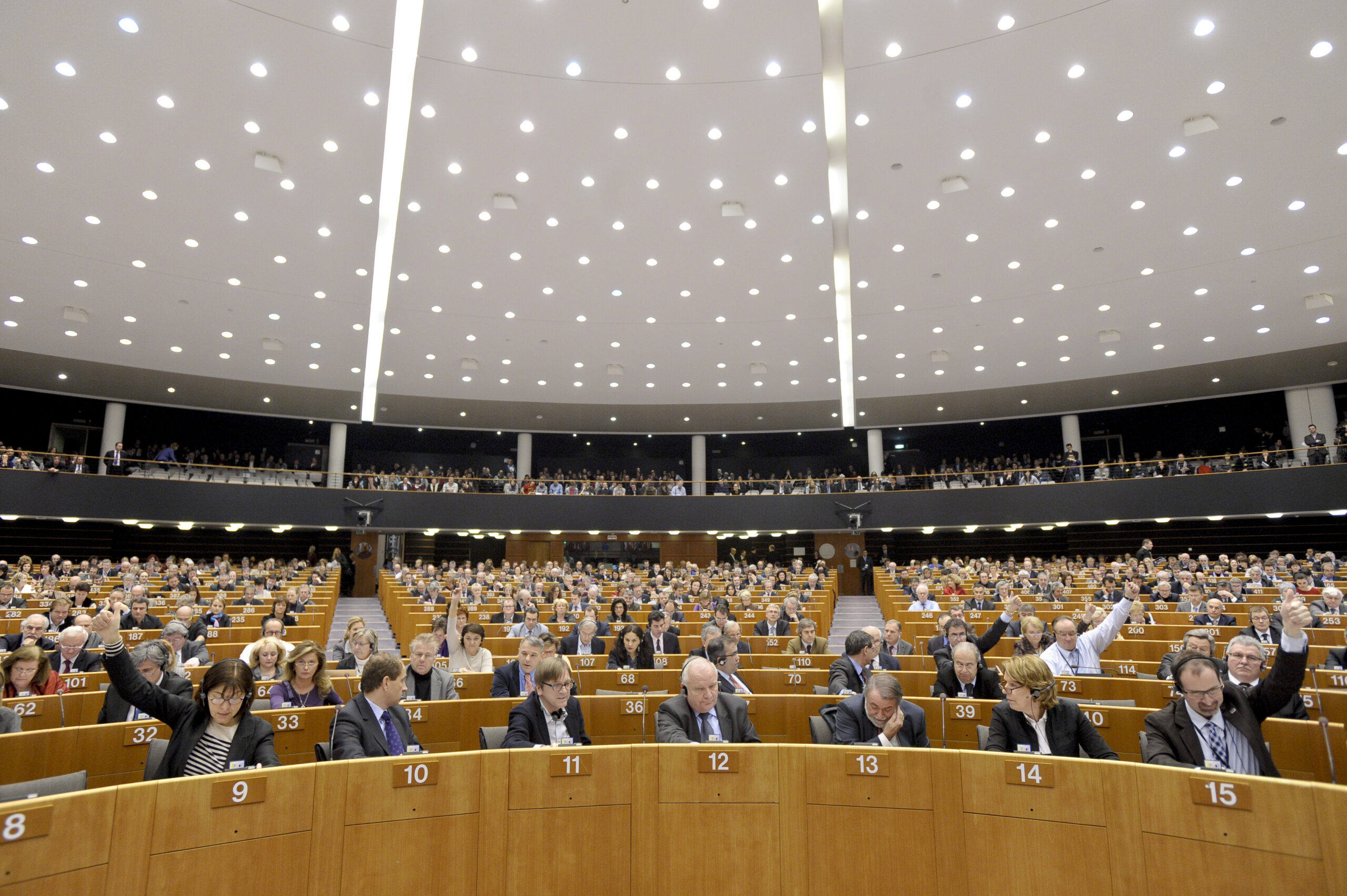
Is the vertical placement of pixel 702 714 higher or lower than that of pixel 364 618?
higher

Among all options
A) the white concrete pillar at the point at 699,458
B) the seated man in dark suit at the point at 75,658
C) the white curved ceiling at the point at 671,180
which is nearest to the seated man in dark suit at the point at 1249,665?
the seated man in dark suit at the point at 75,658

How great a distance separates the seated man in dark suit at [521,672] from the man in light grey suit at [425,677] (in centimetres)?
30

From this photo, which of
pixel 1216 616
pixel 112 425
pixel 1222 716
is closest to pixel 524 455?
pixel 112 425

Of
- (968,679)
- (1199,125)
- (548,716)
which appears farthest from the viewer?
(1199,125)

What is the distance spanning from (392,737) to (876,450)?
21.6 m

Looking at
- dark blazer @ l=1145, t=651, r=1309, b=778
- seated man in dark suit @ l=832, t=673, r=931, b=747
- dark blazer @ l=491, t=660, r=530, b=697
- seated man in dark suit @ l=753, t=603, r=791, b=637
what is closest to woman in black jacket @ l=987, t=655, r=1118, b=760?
dark blazer @ l=1145, t=651, r=1309, b=778

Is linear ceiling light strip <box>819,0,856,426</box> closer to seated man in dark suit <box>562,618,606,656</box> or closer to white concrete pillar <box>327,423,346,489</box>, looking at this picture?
seated man in dark suit <box>562,618,606,656</box>

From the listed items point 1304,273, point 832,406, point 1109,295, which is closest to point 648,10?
point 1109,295

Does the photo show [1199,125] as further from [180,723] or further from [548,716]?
[180,723]

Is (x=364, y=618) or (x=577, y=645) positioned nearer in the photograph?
(x=577, y=645)

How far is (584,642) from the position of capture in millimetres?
6789

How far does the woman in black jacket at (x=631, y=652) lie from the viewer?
5.89 meters

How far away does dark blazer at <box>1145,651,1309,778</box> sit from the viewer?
290 centimetres

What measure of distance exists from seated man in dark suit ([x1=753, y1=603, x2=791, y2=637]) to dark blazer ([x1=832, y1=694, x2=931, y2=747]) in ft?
14.9
